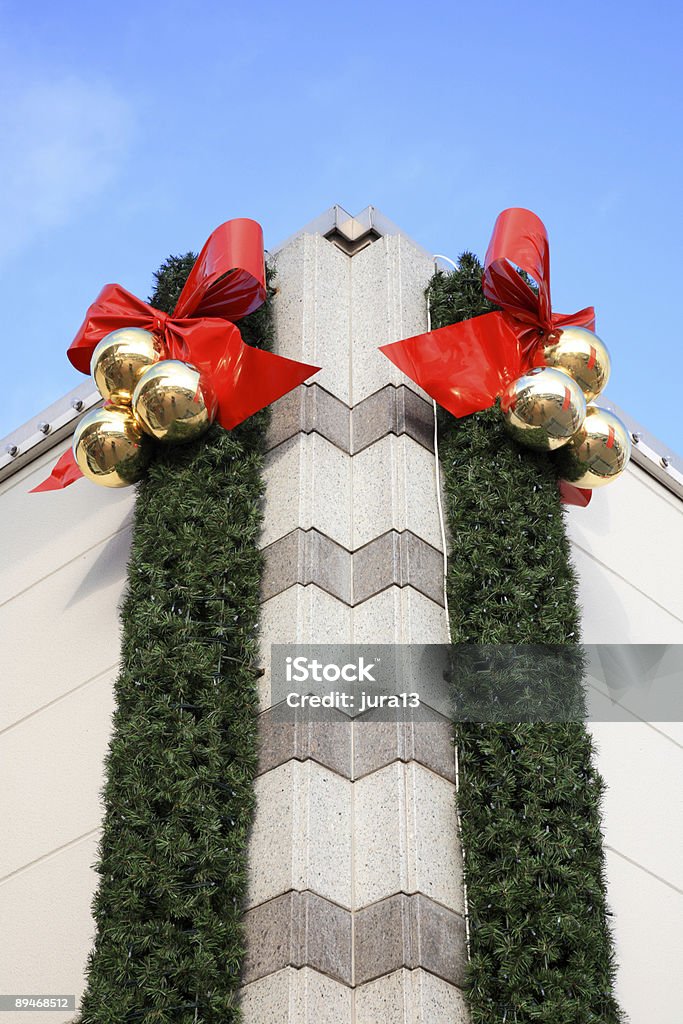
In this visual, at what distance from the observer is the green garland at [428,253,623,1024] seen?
439cm

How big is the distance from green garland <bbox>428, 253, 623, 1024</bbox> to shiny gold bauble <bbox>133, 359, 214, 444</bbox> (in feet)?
3.66

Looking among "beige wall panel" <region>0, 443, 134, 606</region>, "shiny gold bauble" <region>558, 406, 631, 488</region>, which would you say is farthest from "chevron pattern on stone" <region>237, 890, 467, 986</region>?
"beige wall panel" <region>0, 443, 134, 606</region>

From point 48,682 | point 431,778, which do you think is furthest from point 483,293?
point 48,682

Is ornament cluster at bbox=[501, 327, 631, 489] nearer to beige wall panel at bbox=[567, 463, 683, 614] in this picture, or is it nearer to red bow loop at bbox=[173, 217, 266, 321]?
beige wall panel at bbox=[567, 463, 683, 614]

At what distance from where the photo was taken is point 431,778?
189 inches

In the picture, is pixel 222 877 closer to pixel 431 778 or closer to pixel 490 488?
pixel 431 778

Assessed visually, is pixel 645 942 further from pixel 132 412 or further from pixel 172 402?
pixel 132 412

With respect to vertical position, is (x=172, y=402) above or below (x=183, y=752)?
above

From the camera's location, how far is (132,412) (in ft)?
18.5

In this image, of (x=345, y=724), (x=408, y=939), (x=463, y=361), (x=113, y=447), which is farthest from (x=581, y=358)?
(x=408, y=939)

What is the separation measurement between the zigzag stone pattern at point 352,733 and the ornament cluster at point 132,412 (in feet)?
1.71

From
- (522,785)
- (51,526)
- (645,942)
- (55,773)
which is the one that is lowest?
(645,942)

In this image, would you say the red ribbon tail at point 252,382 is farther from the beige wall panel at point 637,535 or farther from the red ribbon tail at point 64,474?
the beige wall panel at point 637,535

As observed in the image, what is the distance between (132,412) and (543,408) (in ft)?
5.80
